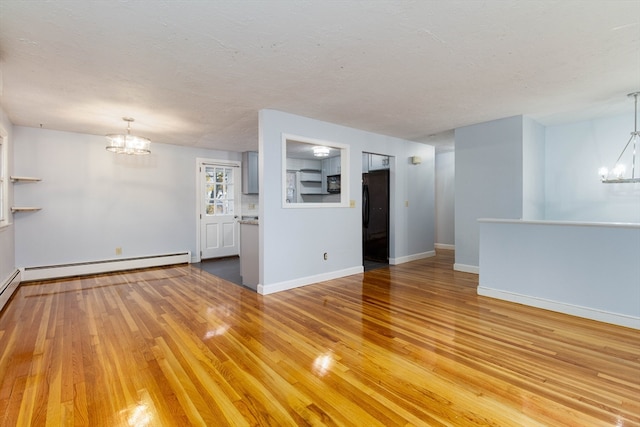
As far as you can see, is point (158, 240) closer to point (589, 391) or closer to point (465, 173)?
point (465, 173)

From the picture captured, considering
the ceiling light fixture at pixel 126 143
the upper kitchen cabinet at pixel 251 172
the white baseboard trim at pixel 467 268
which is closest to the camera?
the ceiling light fixture at pixel 126 143

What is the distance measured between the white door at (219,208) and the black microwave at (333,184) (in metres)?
2.27

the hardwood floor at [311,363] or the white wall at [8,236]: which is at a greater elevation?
the white wall at [8,236]

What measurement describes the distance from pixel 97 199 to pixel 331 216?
14.0 feet

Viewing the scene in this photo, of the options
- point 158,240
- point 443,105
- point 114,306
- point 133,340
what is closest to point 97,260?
point 158,240

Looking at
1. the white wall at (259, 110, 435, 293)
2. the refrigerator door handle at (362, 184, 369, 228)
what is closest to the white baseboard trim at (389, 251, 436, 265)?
the white wall at (259, 110, 435, 293)

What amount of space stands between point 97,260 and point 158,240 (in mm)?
1035

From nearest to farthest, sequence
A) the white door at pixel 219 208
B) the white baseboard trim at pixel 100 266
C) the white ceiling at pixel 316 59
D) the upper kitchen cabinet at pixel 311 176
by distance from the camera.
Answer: the white ceiling at pixel 316 59 < the white baseboard trim at pixel 100 266 < the white door at pixel 219 208 < the upper kitchen cabinet at pixel 311 176

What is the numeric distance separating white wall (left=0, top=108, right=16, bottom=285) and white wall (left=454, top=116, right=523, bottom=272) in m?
6.66

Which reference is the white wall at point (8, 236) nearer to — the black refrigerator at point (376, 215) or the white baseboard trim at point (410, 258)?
the black refrigerator at point (376, 215)

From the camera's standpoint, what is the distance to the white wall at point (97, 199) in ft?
16.0

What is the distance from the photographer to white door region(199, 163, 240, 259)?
669cm

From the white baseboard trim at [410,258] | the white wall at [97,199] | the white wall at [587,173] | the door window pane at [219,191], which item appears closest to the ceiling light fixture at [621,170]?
the white wall at [587,173]

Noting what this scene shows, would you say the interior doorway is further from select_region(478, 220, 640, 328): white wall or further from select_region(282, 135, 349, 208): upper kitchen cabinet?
select_region(478, 220, 640, 328): white wall
